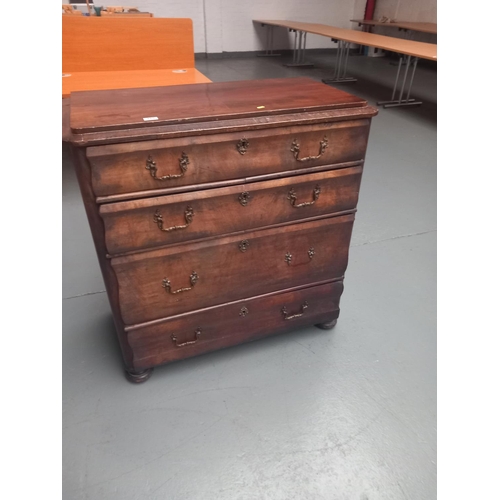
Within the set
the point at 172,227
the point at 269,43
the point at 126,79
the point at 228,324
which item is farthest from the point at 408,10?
the point at 172,227

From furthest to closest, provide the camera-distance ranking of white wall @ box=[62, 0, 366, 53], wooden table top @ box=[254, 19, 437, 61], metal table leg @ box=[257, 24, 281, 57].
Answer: metal table leg @ box=[257, 24, 281, 57] < white wall @ box=[62, 0, 366, 53] < wooden table top @ box=[254, 19, 437, 61]

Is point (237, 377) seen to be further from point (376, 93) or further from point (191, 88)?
point (376, 93)

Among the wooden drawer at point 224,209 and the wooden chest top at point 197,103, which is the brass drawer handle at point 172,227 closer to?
the wooden drawer at point 224,209

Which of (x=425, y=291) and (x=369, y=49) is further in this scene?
(x=369, y=49)

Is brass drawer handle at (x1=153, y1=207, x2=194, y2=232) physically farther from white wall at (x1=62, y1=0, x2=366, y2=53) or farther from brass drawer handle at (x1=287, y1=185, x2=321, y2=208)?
white wall at (x1=62, y1=0, x2=366, y2=53)

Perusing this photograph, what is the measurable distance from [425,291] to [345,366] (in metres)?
0.80

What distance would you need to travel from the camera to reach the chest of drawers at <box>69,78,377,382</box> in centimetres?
130

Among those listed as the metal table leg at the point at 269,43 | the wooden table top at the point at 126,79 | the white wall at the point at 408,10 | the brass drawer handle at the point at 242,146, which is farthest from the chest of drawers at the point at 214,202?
the white wall at the point at 408,10

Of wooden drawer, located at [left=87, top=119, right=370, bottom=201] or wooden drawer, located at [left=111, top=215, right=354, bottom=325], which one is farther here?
wooden drawer, located at [left=111, top=215, right=354, bottom=325]

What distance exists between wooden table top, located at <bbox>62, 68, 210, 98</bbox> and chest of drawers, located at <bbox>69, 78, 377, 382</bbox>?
1.37 metres

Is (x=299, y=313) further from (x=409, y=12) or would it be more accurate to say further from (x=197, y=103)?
(x=409, y=12)

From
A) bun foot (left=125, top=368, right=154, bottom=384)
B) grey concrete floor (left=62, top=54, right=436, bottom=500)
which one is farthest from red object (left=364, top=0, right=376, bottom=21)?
bun foot (left=125, top=368, right=154, bottom=384)

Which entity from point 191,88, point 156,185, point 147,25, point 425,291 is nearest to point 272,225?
point 156,185

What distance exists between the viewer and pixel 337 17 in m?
9.52
